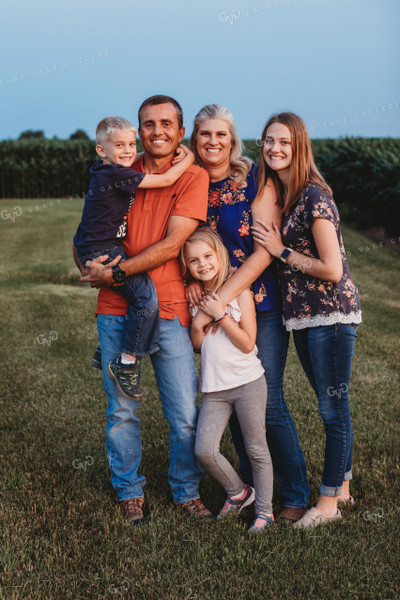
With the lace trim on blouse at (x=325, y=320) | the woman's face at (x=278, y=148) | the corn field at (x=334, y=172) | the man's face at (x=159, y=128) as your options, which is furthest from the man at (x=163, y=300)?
the corn field at (x=334, y=172)

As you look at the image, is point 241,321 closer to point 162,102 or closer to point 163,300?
point 163,300

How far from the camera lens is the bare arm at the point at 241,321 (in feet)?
10.2

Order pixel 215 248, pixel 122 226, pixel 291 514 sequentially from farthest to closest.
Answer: pixel 291 514 → pixel 122 226 → pixel 215 248

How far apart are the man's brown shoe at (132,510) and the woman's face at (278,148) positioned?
2190 mm

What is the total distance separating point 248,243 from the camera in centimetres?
324

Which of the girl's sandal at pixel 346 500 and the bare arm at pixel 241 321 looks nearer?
the bare arm at pixel 241 321

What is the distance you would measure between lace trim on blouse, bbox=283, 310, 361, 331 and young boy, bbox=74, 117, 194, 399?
2.60 feet

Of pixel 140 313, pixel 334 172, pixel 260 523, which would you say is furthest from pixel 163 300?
pixel 334 172

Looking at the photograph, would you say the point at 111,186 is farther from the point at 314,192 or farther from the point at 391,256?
the point at 391,256

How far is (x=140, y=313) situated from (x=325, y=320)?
1.03 m

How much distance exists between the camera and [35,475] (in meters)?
4.05

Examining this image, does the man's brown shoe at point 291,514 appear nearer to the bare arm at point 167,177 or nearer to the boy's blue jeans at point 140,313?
the boy's blue jeans at point 140,313

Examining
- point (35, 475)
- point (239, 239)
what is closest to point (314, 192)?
point (239, 239)

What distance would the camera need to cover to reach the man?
3.11 m
